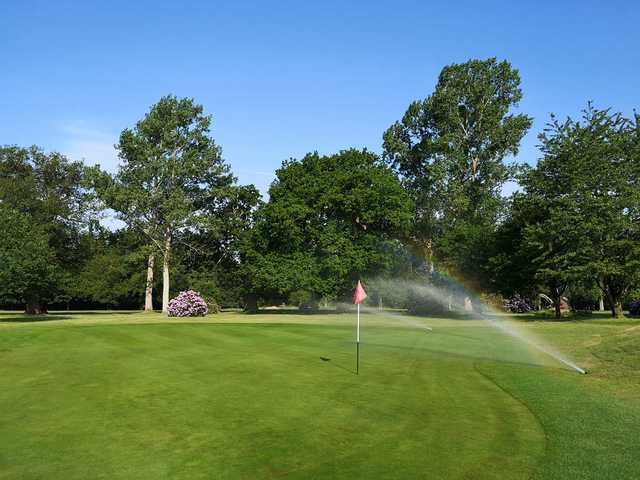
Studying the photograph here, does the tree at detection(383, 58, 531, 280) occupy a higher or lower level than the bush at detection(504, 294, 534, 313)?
higher

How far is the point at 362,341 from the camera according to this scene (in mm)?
29938

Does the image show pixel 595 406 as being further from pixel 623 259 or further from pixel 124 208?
pixel 124 208

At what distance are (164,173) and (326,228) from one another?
77.2 feet

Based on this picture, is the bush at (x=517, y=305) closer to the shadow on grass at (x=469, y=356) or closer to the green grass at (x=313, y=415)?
the shadow on grass at (x=469, y=356)

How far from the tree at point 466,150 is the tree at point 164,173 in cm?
3125

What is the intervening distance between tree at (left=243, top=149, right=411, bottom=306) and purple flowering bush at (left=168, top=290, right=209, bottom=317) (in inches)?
324

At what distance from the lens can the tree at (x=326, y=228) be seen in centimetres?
6900

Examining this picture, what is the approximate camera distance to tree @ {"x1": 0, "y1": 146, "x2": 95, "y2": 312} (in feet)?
254

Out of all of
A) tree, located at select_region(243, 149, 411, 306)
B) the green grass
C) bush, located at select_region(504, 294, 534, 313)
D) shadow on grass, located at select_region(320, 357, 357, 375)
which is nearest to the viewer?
the green grass

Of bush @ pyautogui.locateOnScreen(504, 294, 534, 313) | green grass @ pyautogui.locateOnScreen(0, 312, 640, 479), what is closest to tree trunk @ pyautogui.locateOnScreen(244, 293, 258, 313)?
bush @ pyautogui.locateOnScreen(504, 294, 534, 313)

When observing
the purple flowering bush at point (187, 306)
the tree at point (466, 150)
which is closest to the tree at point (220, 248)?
the purple flowering bush at point (187, 306)

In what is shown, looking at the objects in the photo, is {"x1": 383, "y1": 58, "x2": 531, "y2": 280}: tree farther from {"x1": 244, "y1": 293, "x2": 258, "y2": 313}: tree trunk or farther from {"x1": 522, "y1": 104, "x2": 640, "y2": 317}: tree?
{"x1": 244, "y1": 293, "x2": 258, "y2": 313}: tree trunk

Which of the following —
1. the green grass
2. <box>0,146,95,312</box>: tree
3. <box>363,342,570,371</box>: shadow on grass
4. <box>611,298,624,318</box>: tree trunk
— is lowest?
the green grass

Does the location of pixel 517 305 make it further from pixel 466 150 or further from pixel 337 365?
pixel 337 365
